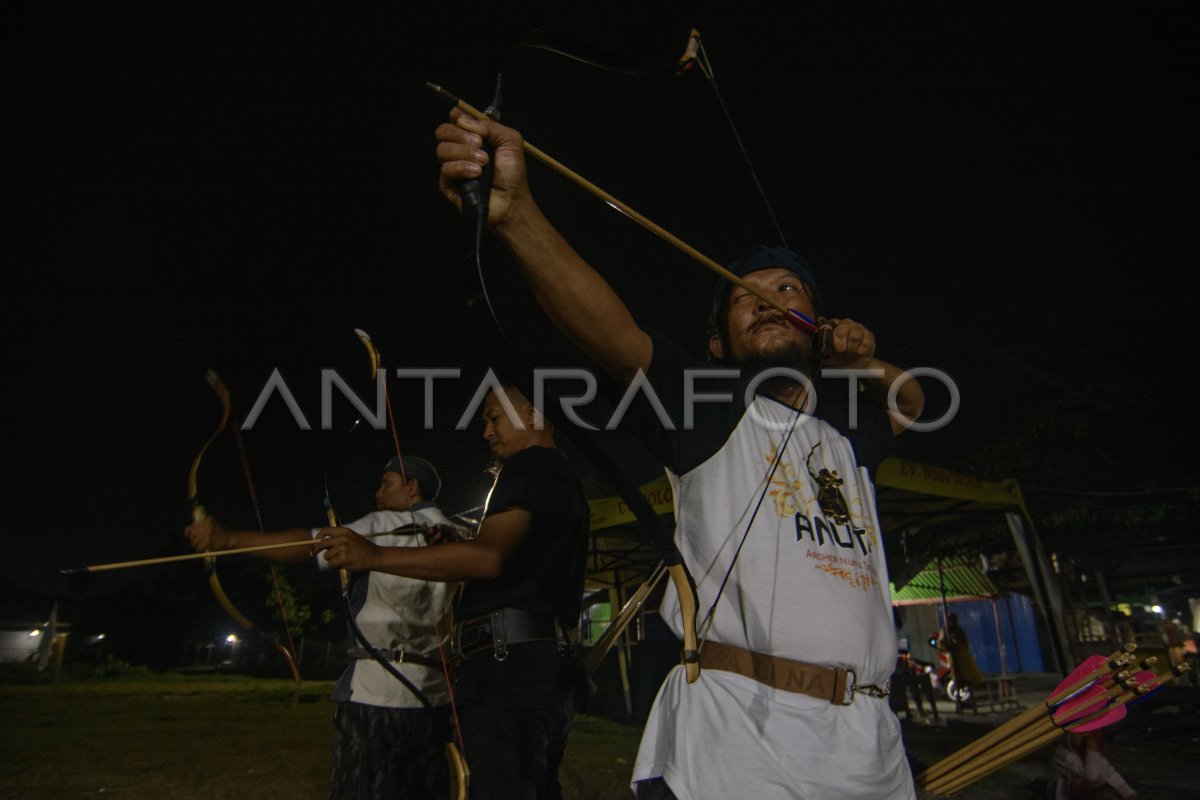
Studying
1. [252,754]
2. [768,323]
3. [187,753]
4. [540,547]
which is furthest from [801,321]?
[187,753]

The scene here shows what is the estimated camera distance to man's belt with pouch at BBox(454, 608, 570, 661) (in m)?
2.49

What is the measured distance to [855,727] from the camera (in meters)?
1.43

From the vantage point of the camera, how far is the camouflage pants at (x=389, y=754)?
2.96 meters

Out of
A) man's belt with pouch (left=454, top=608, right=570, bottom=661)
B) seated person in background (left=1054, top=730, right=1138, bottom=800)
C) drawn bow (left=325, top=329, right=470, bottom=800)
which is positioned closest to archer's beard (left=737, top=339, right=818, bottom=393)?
man's belt with pouch (left=454, top=608, right=570, bottom=661)

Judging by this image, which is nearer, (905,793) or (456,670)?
(905,793)

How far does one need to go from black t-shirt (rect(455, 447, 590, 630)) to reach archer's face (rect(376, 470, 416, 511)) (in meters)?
1.27

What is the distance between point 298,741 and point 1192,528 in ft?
42.9

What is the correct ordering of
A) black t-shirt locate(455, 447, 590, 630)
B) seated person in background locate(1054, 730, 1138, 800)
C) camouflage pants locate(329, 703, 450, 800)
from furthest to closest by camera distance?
seated person in background locate(1054, 730, 1138, 800), camouflage pants locate(329, 703, 450, 800), black t-shirt locate(455, 447, 590, 630)

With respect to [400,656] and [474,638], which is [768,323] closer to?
[474,638]

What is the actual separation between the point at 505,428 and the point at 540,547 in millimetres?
583

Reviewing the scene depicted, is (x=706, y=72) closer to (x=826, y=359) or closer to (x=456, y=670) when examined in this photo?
(x=826, y=359)

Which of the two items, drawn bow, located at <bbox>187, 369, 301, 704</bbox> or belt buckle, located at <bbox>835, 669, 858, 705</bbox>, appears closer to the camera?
belt buckle, located at <bbox>835, 669, 858, 705</bbox>

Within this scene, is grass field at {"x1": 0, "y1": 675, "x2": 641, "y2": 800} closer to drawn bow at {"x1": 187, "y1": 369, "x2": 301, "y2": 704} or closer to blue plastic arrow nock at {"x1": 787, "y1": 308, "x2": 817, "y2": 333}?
drawn bow at {"x1": 187, "y1": 369, "x2": 301, "y2": 704}

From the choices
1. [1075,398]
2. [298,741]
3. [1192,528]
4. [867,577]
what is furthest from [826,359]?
[1192,528]
